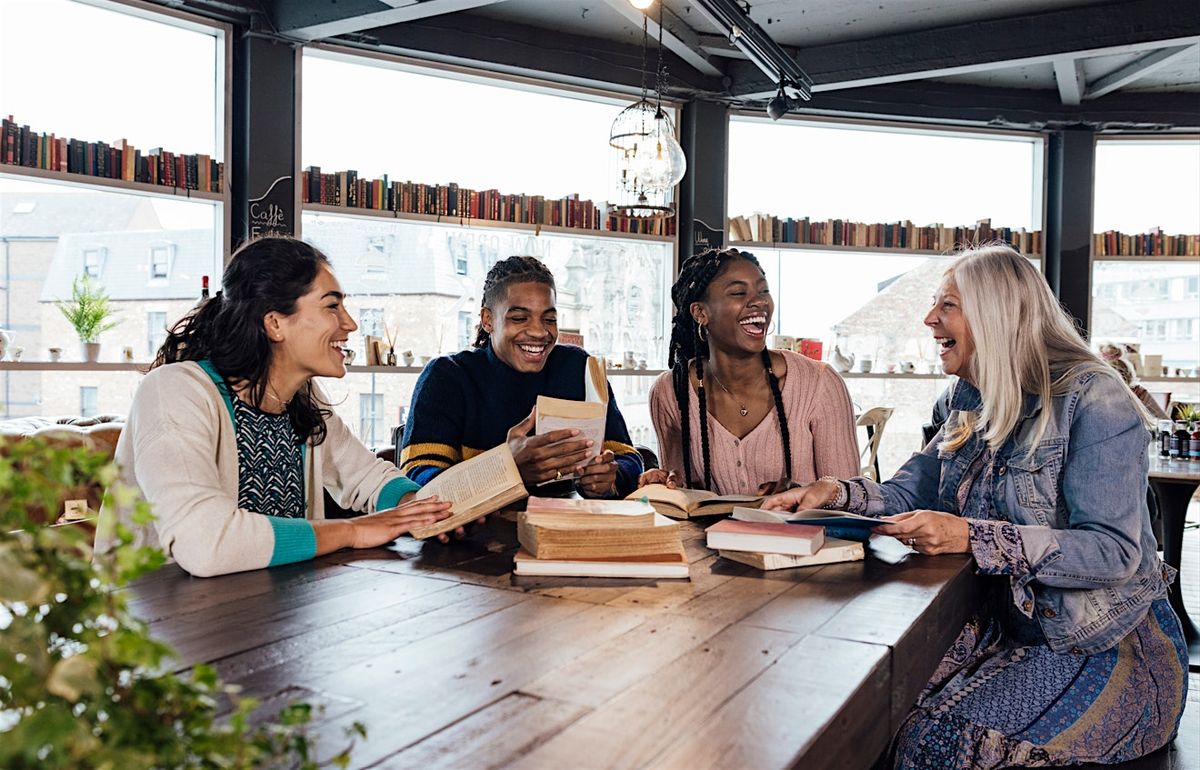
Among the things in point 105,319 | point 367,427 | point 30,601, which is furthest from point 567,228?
point 30,601

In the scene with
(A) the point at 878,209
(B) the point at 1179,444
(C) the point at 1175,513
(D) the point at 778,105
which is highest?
(D) the point at 778,105

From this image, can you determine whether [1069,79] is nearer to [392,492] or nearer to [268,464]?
[392,492]

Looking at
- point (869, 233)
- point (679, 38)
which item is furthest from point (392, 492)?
point (869, 233)

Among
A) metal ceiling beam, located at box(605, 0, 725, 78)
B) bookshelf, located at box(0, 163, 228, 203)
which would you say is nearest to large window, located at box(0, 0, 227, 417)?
bookshelf, located at box(0, 163, 228, 203)

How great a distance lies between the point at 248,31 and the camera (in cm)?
515

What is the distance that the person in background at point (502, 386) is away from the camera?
2854mm

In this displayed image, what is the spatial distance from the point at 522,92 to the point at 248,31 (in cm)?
186

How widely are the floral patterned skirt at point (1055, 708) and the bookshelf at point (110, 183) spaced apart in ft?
14.6

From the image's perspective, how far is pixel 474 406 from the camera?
2982mm

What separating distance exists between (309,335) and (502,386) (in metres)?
0.90

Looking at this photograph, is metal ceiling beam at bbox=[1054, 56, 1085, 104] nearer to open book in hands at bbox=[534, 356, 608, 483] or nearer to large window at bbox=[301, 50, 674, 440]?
large window at bbox=[301, 50, 674, 440]

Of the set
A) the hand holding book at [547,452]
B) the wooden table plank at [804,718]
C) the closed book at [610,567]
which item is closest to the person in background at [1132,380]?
the hand holding book at [547,452]

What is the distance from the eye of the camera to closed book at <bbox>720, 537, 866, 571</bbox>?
1.73 m

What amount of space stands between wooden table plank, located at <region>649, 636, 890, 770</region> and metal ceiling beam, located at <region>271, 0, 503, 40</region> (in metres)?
4.21
